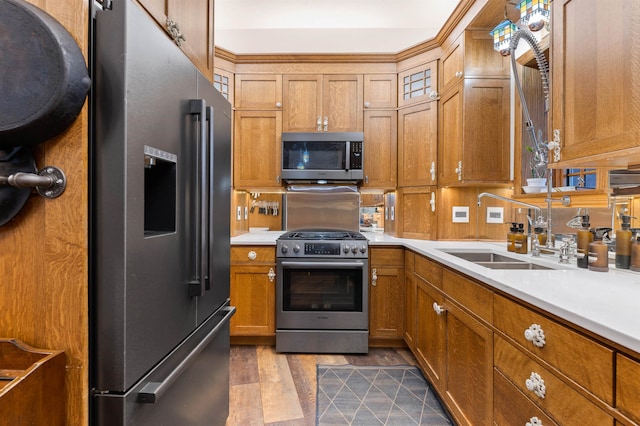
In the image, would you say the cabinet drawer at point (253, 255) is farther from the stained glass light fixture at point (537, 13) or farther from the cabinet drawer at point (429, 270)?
the stained glass light fixture at point (537, 13)

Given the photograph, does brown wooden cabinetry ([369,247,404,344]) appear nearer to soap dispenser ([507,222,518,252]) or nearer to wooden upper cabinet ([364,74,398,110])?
soap dispenser ([507,222,518,252])

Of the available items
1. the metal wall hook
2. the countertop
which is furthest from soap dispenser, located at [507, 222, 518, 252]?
the metal wall hook

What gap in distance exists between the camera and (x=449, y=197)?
265 cm

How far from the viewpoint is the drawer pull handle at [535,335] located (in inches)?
37.8

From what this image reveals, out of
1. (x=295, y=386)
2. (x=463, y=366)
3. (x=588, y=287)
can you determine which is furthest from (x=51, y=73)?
(x=295, y=386)

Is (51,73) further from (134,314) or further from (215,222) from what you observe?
(215,222)

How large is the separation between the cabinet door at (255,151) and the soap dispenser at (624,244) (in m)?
2.30

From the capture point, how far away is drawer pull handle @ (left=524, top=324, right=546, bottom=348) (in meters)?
0.96

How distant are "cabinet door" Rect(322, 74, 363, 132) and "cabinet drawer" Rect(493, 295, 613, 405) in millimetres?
2128

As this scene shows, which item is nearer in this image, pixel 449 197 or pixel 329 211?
pixel 449 197

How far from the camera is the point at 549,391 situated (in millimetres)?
925

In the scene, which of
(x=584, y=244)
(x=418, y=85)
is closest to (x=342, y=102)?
(x=418, y=85)

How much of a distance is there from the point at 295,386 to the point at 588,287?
1708 millimetres

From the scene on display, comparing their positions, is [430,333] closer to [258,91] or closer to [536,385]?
[536,385]
